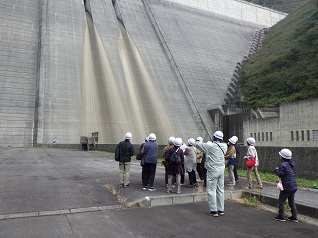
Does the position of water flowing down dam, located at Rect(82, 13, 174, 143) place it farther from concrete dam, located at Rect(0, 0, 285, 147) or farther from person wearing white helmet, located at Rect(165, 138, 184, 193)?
person wearing white helmet, located at Rect(165, 138, 184, 193)

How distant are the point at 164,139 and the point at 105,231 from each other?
72.3ft

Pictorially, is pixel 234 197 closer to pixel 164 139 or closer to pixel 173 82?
pixel 164 139

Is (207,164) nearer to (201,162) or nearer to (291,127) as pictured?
(201,162)

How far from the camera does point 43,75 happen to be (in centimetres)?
2595

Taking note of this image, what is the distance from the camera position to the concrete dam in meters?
24.3

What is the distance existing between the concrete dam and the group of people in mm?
17418

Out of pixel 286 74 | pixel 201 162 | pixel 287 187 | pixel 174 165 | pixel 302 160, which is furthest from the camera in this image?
pixel 286 74

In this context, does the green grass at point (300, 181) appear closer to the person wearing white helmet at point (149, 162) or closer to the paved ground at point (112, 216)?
the paved ground at point (112, 216)

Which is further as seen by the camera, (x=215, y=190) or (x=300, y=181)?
(x=300, y=181)

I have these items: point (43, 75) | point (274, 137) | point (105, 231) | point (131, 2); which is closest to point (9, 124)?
point (43, 75)

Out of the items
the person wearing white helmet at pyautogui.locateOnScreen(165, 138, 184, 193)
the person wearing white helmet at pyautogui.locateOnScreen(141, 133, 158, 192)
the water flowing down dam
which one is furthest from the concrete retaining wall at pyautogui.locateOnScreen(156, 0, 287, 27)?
the person wearing white helmet at pyautogui.locateOnScreen(165, 138, 184, 193)

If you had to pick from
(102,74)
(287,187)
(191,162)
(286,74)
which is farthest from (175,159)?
(286,74)

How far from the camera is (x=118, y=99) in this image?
27344 millimetres

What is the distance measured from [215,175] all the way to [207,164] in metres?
0.28
